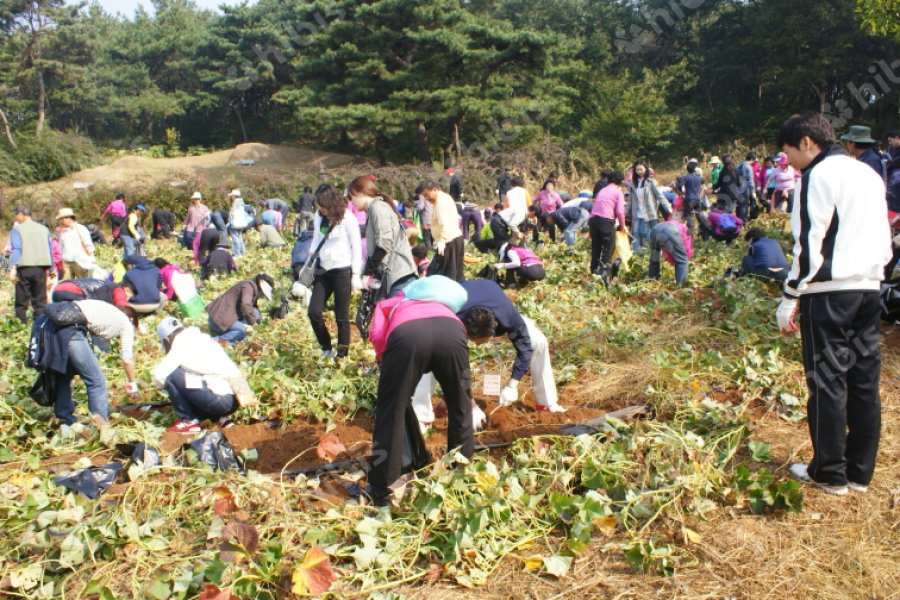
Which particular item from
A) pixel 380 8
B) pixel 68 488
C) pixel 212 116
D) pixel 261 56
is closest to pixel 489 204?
pixel 380 8

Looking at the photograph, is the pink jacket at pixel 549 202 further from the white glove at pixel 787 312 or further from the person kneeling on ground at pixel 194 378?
the white glove at pixel 787 312

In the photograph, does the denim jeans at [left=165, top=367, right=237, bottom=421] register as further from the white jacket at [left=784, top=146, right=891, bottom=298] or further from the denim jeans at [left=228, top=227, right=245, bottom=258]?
the denim jeans at [left=228, top=227, right=245, bottom=258]

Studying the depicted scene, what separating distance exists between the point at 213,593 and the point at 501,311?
2268 millimetres

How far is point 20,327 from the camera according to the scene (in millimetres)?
9320

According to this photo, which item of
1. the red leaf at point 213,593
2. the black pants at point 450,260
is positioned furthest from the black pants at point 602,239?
the red leaf at point 213,593

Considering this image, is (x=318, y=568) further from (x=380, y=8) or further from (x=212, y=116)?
(x=212, y=116)

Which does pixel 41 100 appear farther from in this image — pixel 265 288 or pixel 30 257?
pixel 265 288

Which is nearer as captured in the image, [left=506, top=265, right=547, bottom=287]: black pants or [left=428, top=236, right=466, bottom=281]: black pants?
[left=428, top=236, right=466, bottom=281]: black pants

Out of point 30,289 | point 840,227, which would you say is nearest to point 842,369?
point 840,227

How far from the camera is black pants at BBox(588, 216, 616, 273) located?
30.6 ft

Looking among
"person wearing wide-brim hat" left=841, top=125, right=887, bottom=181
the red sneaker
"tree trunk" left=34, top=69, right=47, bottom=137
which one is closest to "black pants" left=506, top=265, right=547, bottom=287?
"person wearing wide-brim hat" left=841, top=125, right=887, bottom=181

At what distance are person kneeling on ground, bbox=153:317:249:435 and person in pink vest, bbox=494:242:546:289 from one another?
5008mm

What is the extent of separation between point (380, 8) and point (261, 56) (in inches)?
692

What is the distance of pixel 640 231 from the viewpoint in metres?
10.8
